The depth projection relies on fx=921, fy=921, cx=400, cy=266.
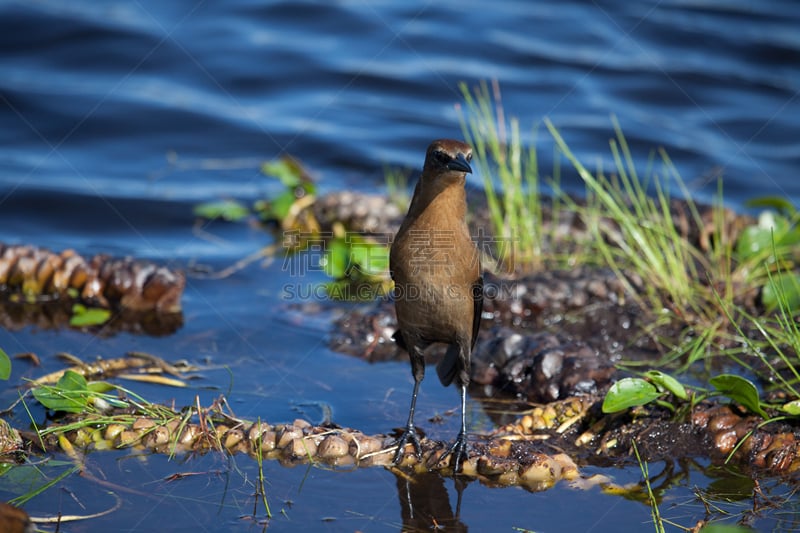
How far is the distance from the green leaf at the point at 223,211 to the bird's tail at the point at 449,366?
320cm

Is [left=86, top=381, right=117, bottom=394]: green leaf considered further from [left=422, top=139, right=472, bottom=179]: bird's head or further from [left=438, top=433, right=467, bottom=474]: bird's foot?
[left=422, top=139, right=472, bottom=179]: bird's head

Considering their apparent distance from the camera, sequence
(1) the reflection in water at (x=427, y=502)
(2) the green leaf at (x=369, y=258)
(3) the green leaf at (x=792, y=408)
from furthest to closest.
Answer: (2) the green leaf at (x=369, y=258), (3) the green leaf at (x=792, y=408), (1) the reflection in water at (x=427, y=502)

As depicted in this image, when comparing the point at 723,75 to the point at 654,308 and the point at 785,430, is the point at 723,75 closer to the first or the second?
the point at 654,308

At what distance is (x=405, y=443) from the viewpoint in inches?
157

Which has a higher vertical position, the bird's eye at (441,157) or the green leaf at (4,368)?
the bird's eye at (441,157)

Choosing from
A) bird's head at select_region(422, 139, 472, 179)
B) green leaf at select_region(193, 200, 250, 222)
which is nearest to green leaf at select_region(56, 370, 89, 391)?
bird's head at select_region(422, 139, 472, 179)

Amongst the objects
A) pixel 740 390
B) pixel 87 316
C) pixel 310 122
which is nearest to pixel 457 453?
pixel 740 390

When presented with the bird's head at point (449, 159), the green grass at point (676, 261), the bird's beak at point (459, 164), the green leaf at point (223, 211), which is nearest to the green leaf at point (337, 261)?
the green grass at point (676, 261)

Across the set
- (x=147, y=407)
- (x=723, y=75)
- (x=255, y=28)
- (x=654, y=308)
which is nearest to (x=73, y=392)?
(x=147, y=407)

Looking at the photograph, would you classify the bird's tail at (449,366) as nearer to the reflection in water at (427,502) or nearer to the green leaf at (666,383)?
the reflection in water at (427,502)

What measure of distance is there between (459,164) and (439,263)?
18.6 inches

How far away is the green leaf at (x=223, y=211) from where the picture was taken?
735 cm

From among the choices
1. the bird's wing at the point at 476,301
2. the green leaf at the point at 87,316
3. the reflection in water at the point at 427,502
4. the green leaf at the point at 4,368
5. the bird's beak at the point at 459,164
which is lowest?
the reflection in water at the point at 427,502

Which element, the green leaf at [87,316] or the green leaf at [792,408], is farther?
the green leaf at [87,316]
